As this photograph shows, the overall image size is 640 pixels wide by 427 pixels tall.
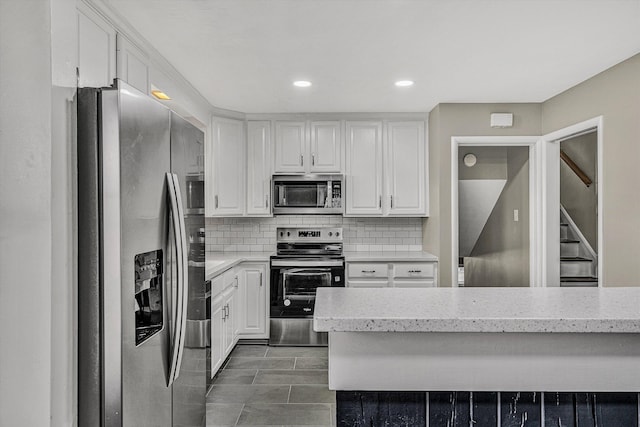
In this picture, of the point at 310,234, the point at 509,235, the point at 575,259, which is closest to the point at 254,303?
the point at 310,234

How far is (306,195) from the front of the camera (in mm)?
4480

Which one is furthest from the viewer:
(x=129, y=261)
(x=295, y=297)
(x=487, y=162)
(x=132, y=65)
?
(x=487, y=162)

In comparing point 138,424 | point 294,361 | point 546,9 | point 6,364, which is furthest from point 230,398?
point 546,9

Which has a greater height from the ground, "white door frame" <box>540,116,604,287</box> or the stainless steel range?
"white door frame" <box>540,116,604,287</box>

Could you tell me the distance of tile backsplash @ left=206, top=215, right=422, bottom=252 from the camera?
193 inches

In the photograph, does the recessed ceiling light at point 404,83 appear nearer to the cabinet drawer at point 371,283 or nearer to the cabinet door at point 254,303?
the cabinet drawer at point 371,283

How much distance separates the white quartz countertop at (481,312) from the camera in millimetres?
1089

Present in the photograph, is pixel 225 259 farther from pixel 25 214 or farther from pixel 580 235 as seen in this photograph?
pixel 580 235

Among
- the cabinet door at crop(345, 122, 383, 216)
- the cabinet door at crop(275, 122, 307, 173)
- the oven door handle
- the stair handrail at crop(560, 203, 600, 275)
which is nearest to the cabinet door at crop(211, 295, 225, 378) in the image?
the oven door handle

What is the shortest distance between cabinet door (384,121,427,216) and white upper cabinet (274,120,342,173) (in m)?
0.54

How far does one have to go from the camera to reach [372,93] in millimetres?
3791

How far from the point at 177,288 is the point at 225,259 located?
242cm

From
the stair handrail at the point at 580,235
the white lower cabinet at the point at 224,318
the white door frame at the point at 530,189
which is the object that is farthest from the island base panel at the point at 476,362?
the stair handrail at the point at 580,235

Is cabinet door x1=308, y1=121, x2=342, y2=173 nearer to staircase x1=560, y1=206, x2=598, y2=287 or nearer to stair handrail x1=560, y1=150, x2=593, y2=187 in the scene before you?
staircase x1=560, y1=206, x2=598, y2=287
